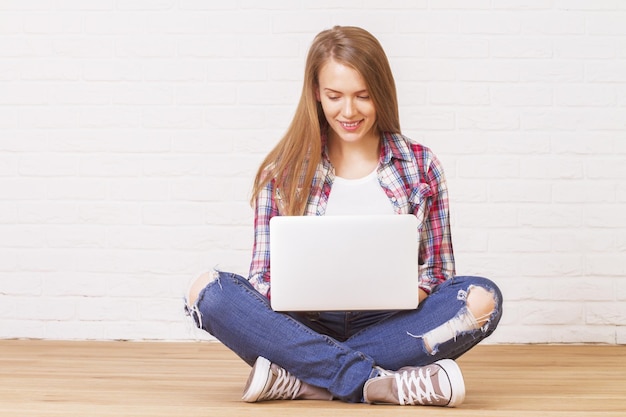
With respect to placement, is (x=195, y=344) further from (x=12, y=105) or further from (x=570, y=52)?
(x=570, y=52)

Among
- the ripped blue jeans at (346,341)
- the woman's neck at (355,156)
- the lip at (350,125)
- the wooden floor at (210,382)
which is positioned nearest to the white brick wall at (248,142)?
the wooden floor at (210,382)

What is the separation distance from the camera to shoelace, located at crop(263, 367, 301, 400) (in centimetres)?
212

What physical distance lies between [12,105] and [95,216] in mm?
501

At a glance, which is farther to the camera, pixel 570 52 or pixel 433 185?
pixel 570 52

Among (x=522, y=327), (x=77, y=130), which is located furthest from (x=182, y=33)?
(x=522, y=327)

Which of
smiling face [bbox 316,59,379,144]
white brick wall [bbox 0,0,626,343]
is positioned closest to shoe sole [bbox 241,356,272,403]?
smiling face [bbox 316,59,379,144]

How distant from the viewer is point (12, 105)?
11.4 feet

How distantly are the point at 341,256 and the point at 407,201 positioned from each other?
0.40 meters

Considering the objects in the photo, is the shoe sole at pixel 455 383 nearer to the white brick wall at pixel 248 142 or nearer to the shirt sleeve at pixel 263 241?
the shirt sleeve at pixel 263 241

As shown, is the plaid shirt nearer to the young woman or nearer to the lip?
the young woman

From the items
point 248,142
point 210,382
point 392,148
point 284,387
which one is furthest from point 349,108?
point 248,142

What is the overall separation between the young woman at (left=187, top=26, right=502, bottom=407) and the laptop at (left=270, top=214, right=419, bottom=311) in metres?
0.15

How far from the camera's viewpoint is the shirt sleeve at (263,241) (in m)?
2.30

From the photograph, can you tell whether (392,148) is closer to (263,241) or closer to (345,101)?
(345,101)
